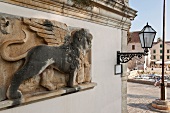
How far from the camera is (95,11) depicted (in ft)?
10.1

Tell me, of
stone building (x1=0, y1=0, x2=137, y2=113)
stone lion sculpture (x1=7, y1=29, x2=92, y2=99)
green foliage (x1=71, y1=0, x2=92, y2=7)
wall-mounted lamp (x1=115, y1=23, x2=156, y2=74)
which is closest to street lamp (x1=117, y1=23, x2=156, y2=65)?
wall-mounted lamp (x1=115, y1=23, x2=156, y2=74)

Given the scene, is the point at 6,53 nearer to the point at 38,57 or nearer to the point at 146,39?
the point at 38,57

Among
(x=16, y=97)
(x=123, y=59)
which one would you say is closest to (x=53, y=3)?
(x=16, y=97)

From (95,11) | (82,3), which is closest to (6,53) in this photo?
(82,3)

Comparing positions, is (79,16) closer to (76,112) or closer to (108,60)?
(108,60)

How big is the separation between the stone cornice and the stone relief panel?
0.21 m

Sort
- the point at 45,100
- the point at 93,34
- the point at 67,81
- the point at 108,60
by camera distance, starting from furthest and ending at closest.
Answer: the point at 108,60
the point at 93,34
the point at 67,81
the point at 45,100

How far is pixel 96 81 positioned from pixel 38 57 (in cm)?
149

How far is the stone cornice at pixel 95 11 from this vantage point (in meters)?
2.26

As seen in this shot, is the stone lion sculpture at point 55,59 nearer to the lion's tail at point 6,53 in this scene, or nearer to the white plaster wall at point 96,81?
the lion's tail at point 6,53

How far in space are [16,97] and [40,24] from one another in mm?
931

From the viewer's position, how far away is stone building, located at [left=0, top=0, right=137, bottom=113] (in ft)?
6.28

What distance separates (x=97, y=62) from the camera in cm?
331

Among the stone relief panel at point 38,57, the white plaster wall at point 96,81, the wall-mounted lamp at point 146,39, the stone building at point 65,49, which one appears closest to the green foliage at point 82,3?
the stone building at point 65,49
